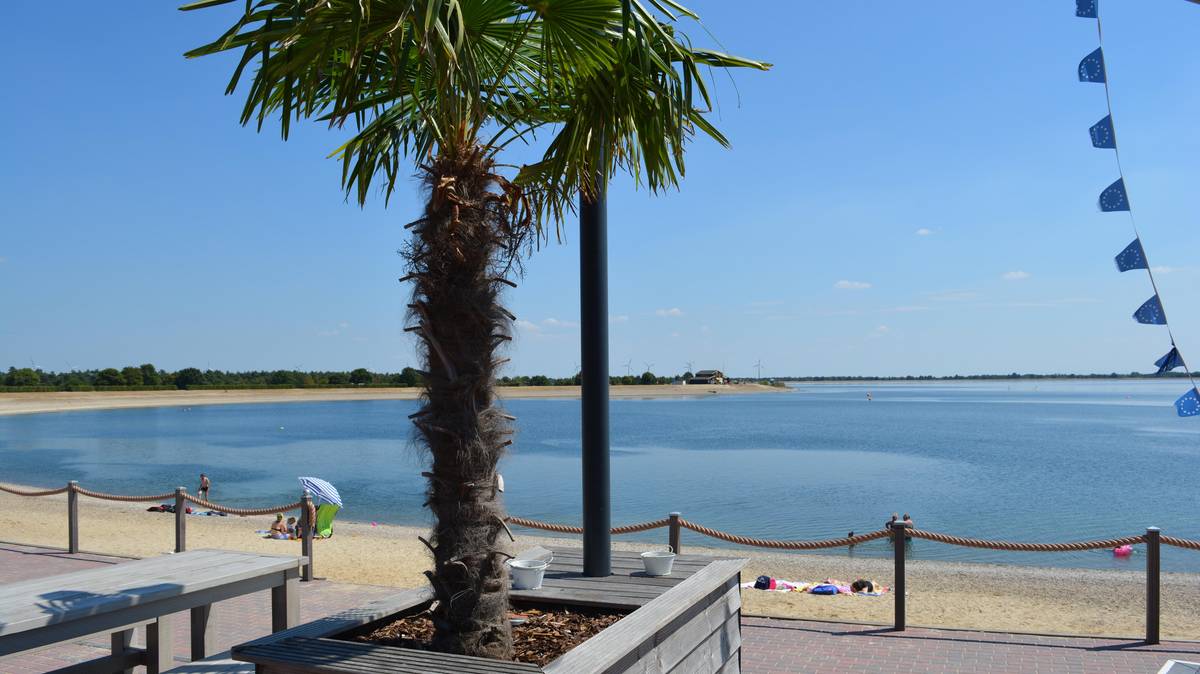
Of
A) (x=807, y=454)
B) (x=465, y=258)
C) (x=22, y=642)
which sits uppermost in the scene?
(x=465, y=258)

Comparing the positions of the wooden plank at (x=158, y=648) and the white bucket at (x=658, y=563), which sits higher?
the white bucket at (x=658, y=563)

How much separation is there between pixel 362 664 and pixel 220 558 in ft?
9.34

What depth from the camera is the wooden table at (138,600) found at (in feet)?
14.0

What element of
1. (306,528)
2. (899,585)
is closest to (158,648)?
(306,528)

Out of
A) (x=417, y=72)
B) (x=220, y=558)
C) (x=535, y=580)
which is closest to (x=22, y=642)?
(x=220, y=558)

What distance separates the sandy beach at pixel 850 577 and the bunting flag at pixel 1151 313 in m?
3.35

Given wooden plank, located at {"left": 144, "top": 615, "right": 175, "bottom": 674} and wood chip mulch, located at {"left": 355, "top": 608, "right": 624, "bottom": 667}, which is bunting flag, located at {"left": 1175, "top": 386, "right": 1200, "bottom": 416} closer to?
wood chip mulch, located at {"left": 355, "top": 608, "right": 624, "bottom": 667}

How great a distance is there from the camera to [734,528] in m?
22.7

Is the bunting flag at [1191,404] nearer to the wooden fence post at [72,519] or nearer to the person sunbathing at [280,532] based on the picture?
the wooden fence post at [72,519]

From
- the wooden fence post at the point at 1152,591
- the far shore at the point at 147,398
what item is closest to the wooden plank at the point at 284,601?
the wooden fence post at the point at 1152,591

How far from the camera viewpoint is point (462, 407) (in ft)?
12.9

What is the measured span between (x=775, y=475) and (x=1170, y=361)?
1210 inches

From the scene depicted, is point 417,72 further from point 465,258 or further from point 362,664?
point 362,664

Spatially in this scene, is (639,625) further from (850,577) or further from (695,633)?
(850,577)
